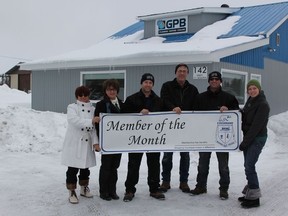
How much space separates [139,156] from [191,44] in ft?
29.3

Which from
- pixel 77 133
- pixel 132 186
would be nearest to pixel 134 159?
pixel 132 186

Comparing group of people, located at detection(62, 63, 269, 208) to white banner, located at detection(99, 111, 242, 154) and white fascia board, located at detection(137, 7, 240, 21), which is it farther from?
white fascia board, located at detection(137, 7, 240, 21)

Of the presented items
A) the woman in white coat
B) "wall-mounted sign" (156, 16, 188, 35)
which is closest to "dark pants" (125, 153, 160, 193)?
the woman in white coat

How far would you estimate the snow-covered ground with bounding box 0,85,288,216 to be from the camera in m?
5.65

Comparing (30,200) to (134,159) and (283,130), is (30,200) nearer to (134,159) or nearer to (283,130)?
(134,159)

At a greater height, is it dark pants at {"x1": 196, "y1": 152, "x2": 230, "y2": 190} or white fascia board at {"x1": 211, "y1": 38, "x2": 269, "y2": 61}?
white fascia board at {"x1": 211, "y1": 38, "x2": 269, "y2": 61}

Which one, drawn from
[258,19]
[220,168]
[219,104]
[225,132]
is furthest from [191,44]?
[220,168]

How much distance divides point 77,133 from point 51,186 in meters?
1.40

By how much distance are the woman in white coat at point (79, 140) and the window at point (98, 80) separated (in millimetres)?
8637

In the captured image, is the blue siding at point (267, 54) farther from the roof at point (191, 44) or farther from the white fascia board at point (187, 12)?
the white fascia board at point (187, 12)

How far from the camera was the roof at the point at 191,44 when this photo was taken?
42.1 ft

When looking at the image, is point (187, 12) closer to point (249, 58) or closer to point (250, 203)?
point (249, 58)

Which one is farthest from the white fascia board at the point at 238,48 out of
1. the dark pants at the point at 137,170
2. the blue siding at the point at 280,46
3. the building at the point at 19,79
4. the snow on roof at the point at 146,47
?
the building at the point at 19,79

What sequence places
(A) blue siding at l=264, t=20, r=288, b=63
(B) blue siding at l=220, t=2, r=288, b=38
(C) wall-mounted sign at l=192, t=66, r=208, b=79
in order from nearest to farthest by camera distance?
(C) wall-mounted sign at l=192, t=66, r=208, b=79 → (B) blue siding at l=220, t=2, r=288, b=38 → (A) blue siding at l=264, t=20, r=288, b=63
